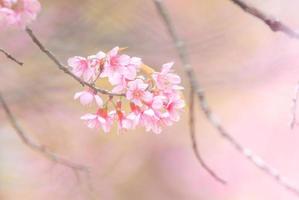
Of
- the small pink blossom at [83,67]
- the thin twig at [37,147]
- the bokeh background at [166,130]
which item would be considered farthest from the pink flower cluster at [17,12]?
the bokeh background at [166,130]

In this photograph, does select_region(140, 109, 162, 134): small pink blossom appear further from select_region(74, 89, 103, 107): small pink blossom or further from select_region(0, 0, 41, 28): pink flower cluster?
select_region(0, 0, 41, 28): pink flower cluster

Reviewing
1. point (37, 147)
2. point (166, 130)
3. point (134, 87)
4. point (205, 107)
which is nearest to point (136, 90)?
point (134, 87)

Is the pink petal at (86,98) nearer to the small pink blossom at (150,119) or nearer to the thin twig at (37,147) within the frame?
the small pink blossom at (150,119)

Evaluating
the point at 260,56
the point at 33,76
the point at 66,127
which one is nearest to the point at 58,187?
the point at 66,127

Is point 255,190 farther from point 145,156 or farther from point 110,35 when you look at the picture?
point 110,35

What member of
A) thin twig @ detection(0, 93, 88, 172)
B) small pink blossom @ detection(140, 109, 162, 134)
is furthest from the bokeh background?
small pink blossom @ detection(140, 109, 162, 134)

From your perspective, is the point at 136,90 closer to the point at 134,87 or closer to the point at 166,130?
the point at 134,87

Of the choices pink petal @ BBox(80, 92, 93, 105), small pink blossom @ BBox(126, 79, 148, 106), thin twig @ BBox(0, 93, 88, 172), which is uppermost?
small pink blossom @ BBox(126, 79, 148, 106)
